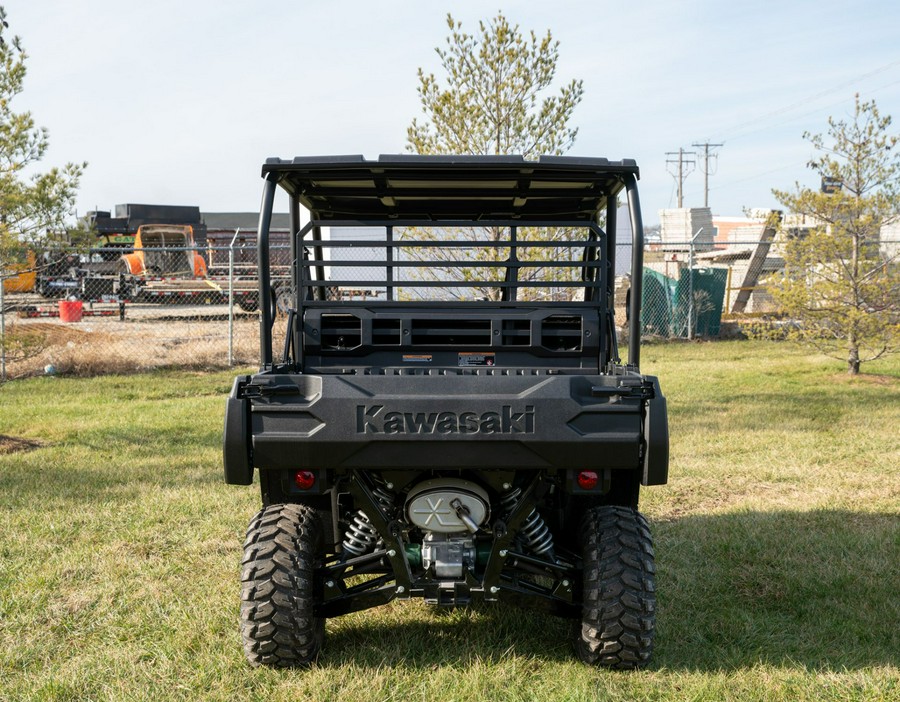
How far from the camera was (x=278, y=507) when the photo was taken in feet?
12.2

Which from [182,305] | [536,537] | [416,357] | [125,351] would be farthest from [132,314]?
[536,537]

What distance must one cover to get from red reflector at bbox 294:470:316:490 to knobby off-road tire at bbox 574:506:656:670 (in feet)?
3.76

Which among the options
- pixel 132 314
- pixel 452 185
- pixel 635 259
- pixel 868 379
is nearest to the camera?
pixel 635 259

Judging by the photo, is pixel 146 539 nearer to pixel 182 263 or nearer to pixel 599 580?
pixel 599 580

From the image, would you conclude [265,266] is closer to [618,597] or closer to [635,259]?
[635,259]

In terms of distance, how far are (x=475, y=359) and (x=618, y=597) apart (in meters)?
1.38

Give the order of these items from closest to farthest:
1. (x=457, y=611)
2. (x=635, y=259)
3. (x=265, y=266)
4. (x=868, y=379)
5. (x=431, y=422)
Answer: (x=431, y=422)
(x=635, y=259)
(x=265, y=266)
(x=457, y=611)
(x=868, y=379)

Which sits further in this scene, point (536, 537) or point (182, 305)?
point (182, 305)

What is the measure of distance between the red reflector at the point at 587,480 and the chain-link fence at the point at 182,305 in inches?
168

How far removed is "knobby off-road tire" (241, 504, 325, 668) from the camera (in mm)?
3438

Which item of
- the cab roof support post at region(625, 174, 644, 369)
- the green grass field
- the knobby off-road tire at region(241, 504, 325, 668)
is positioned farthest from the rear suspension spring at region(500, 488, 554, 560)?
the knobby off-road tire at region(241, 504, 325, 668)

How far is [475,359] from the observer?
434 cm

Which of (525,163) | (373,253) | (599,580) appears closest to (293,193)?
(525,163)

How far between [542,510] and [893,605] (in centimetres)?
176
